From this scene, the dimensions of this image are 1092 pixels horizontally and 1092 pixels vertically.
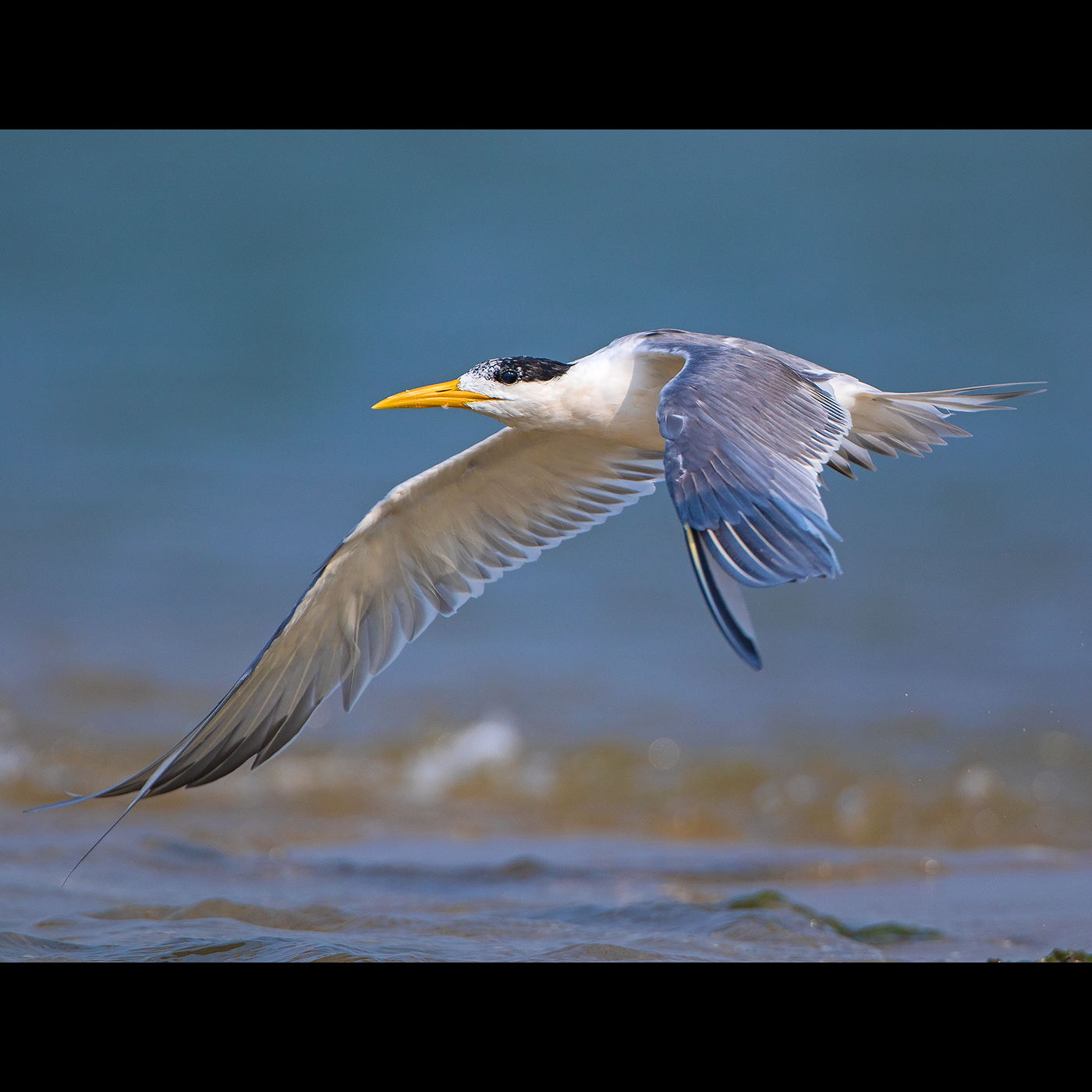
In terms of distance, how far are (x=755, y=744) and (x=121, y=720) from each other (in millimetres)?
3703

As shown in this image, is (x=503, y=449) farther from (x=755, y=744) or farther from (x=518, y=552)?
(x=755, y=744)

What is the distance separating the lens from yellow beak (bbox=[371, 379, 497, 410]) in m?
4.45

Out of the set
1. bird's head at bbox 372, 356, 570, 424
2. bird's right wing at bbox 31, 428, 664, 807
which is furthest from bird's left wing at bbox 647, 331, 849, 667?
bird's right wing at bbox 31, 428, 664, 807

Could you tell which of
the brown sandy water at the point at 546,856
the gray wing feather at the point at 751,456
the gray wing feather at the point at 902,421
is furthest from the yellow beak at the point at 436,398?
the brown sandy water at the point at 546,856

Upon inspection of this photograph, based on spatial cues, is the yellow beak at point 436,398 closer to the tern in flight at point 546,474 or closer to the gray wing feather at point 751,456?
the tern in flight at point 546,474

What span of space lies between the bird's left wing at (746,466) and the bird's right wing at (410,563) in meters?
0.95

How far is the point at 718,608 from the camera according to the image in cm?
285

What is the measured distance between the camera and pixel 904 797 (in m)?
6.44

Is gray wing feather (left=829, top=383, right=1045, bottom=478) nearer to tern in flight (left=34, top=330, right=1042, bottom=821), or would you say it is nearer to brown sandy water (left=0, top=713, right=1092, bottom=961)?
tern in flight (left=34, top=330, right=1042, bottom=821)

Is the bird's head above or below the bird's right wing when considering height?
above

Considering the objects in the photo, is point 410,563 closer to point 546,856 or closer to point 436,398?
point 436,398

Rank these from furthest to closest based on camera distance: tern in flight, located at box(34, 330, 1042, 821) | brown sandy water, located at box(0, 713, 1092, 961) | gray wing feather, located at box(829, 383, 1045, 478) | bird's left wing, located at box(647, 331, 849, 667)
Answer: gray wing feather, located at box(829, 383, 1045, 478) → brown sandy water, located at box(0, 713, 1092, 961) → tern in flight, located at box(34, 330, 1042, 821) → bird's left wing, located at box(647, 331, 849, 667)

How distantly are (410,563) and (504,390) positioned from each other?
0.89m

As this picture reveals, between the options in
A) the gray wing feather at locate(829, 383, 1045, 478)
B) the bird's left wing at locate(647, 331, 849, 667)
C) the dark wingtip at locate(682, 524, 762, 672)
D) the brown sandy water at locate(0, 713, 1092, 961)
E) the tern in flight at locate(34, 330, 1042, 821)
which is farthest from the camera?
the gray wing feather at locate(829, 383, 1045, 478)
